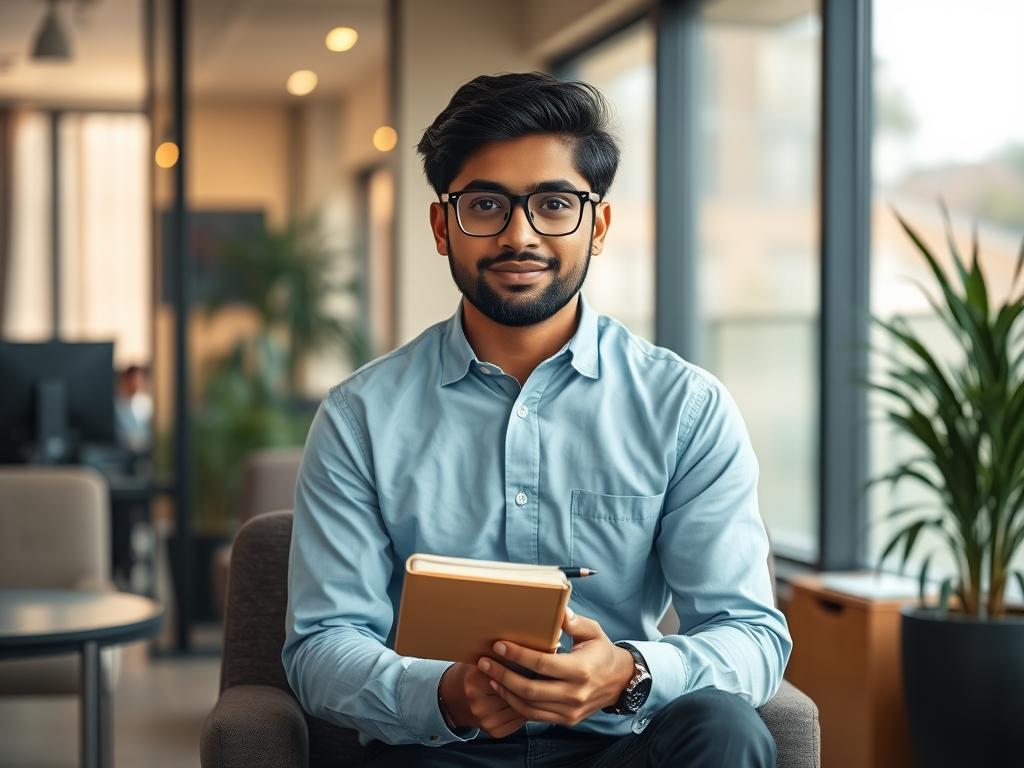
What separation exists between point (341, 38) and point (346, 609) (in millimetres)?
4430

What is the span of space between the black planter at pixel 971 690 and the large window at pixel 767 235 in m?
1.26

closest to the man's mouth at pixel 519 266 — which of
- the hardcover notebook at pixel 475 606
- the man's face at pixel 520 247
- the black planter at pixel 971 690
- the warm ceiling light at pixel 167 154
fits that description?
the man's face at pixel 520 247

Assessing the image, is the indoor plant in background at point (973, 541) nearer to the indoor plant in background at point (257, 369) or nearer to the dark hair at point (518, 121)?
the dark hair at point (518, 121)

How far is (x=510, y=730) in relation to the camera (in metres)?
1.74

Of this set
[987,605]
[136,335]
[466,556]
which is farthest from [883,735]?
[136,335]

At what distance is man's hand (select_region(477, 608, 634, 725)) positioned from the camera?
163 centimetres

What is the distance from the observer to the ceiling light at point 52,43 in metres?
6.71

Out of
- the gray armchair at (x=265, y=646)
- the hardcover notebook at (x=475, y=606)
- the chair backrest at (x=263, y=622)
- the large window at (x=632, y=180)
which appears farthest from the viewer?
the large window at (x=632, y=180)

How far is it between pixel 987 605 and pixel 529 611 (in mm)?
1887

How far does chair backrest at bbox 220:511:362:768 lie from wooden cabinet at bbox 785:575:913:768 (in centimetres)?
157

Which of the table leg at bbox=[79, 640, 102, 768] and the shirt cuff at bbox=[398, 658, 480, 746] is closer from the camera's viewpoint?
the shirt cuff at bbox=[398, 658, 480, 746]

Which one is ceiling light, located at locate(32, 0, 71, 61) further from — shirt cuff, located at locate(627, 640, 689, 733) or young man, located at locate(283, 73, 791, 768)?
shirt cuff, located at locate(627, 640, 689, 733)

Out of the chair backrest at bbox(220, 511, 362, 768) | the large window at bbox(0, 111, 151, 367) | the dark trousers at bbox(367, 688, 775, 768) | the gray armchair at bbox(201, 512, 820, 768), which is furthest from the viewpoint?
the large window at bbox(0, 111, 151, 367)

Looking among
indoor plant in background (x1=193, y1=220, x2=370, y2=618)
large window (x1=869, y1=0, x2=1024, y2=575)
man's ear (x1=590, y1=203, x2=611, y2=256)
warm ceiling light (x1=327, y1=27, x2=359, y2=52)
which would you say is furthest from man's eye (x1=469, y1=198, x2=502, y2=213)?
warm ceiling light (x1=327, y1=27, x2=359, y2=52)
